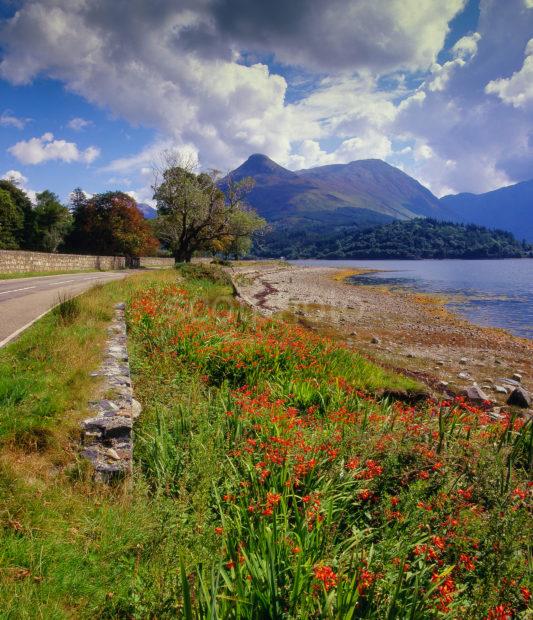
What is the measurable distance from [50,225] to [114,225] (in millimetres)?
15908

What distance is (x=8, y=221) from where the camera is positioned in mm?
52500

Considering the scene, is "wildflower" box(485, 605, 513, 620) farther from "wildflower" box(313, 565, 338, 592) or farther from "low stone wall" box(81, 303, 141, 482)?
"low stone wall" box(81, 303, 141, 482)

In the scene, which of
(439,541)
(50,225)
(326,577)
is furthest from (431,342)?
(50,225)

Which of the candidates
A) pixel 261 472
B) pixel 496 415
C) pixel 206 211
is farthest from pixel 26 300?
pixel 206 211

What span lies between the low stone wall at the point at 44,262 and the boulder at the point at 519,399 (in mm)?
27364

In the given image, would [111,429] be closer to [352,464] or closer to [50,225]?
[352,464]

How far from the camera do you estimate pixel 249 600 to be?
263cm

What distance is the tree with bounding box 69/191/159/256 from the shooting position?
53.8 meters

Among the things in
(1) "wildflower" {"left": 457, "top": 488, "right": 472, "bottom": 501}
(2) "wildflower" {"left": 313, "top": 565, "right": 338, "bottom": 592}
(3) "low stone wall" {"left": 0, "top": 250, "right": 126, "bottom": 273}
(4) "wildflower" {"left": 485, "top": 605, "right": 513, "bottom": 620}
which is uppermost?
(3) "low stone wall" {"left": 0, "top": 250, "right": 126, "bottom": 273}

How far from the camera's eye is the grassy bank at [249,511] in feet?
8.74

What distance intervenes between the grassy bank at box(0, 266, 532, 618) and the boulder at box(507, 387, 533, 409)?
430 centimetres

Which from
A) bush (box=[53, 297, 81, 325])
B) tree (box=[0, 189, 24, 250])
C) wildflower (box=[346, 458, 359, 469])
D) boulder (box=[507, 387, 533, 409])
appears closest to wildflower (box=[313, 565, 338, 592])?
wildflower (box=[346, 458, 359, 469])

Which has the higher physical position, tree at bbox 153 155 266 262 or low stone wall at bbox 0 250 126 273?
tree at bbox 153 155 266 262

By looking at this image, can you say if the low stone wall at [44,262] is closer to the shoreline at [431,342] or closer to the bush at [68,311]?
A: the bush at [68,311]
